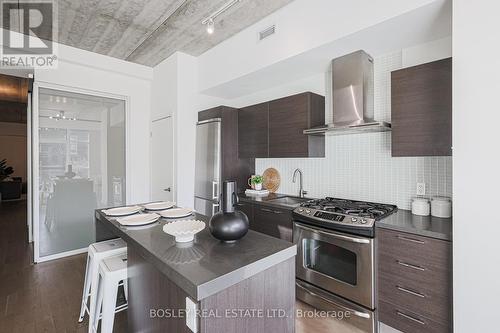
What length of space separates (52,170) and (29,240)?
5.98 feet

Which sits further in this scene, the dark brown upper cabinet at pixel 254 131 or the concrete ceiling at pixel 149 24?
the dark brown upper cabinet at pixel 254 131

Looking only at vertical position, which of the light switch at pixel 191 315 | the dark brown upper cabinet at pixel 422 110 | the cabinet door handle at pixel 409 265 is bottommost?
the cabinet door handle at pixel 409 265

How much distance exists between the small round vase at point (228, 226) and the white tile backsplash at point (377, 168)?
6.06ft

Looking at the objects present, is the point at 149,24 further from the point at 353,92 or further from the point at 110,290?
the point at 110,290

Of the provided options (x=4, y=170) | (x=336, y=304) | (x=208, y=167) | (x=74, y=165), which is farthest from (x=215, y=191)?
(x=4, y=170)

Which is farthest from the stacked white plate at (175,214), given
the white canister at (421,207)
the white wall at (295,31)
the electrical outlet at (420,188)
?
the electrical outlet at (420,188)

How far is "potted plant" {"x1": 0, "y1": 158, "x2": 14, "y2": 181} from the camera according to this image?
29.0 feet

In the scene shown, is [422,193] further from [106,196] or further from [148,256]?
[106,196]

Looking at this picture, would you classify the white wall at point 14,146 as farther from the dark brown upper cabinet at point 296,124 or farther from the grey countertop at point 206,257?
the grey countertop at point 206,257

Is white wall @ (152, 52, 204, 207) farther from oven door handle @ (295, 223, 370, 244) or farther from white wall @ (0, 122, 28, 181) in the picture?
white wall @ (0, 122, 28, 181)

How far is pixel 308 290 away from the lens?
7.87 feet

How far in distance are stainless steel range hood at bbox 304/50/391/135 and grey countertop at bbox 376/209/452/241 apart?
0.85 metres

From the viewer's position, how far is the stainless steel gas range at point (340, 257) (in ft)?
6.58

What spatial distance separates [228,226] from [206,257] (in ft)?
0.73
